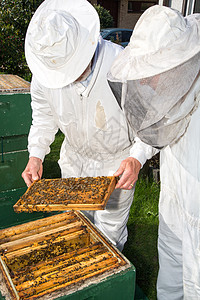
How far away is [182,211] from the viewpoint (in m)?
1.83

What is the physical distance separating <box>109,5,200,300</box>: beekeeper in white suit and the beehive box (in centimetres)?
49

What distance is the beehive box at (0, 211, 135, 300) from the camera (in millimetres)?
1398

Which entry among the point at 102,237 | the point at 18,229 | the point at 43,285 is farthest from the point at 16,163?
the point at 43,285

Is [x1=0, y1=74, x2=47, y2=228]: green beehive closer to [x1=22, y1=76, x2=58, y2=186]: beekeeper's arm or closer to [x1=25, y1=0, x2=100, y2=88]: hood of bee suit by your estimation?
[x1=22, y1=76, x2=58, y2=186]: beekeeper's arm

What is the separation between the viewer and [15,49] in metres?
7.06

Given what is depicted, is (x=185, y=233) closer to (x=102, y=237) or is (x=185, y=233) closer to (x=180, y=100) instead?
(x=102, y=237)

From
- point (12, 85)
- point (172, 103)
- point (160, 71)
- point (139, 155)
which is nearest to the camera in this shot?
point (160, 71)

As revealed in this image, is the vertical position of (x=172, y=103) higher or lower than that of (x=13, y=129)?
higher

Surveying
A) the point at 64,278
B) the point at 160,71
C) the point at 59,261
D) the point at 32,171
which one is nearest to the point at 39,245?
the point at 59,261

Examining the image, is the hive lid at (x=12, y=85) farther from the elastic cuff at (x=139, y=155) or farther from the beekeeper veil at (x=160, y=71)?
the beekeeper veil at (x=160, y=71)

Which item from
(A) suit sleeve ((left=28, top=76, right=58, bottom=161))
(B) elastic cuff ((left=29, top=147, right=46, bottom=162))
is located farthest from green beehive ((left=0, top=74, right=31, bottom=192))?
(B) elastic cuff ((left=29, top=147, right=46, bottom=162))

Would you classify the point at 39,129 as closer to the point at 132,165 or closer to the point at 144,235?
the point at 132,165

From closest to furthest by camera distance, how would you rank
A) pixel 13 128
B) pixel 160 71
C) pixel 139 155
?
pixel 160 71 < pixel 139 155 < pixel 13 128

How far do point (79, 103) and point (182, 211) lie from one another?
105cm
